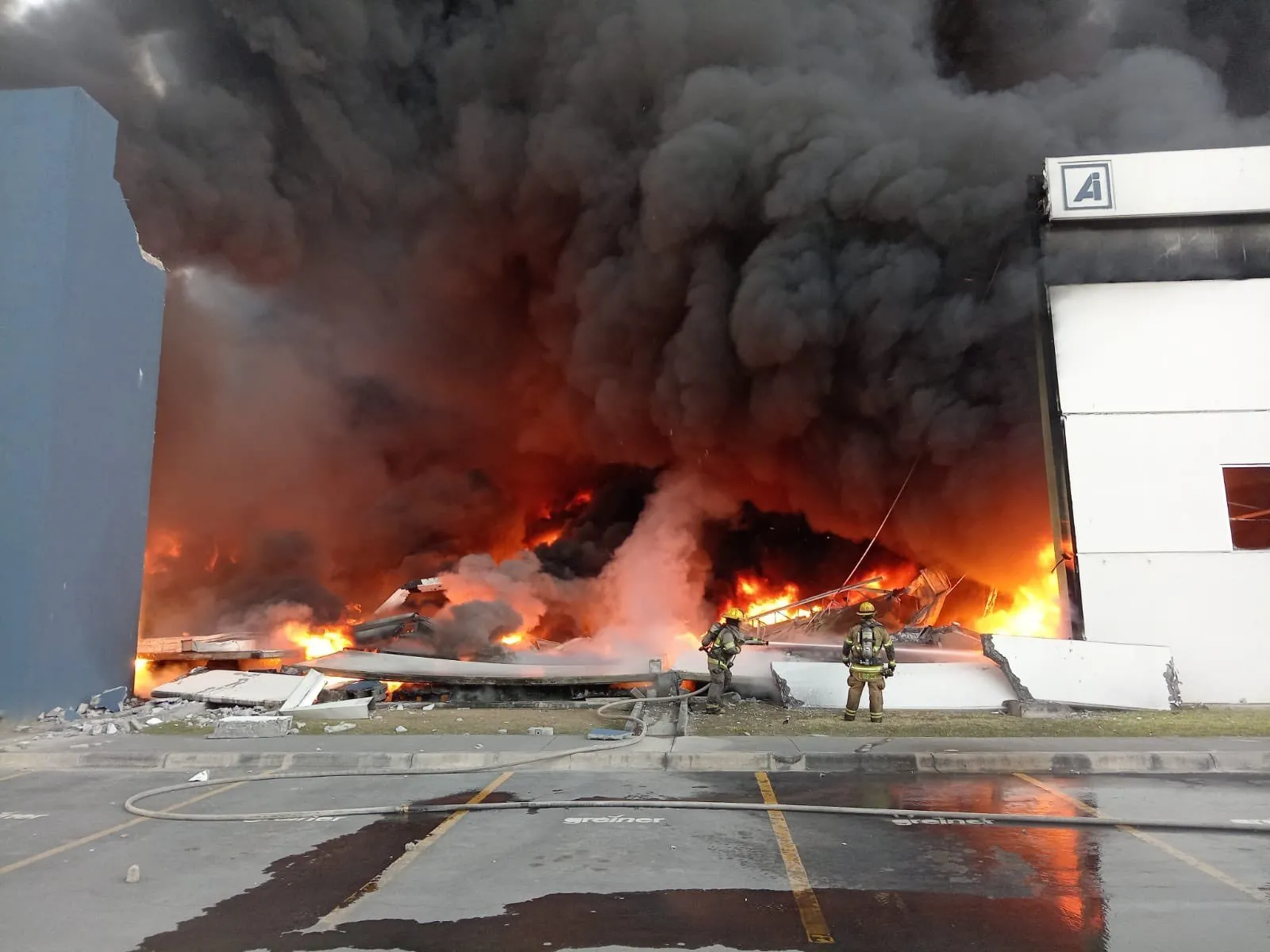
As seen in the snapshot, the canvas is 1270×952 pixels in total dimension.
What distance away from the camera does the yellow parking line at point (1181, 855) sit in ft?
10.9

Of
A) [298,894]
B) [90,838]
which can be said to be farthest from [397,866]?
[90,838]

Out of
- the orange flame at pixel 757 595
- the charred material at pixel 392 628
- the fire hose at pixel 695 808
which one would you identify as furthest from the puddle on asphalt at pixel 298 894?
the orange flame at pixel 757 595

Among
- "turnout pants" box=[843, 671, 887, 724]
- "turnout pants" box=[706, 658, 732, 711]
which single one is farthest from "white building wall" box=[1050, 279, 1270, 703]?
"turnout pants" box=[706, 658, 732, 711]

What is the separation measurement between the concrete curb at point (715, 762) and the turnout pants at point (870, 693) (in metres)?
1.92

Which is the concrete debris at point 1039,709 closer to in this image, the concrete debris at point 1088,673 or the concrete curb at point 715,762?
the concrete debris at point 1088,673

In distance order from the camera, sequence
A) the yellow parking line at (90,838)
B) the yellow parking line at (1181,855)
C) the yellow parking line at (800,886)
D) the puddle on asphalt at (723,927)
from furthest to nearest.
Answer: the yellow parking line at (90,838)
the yellow parking line at (1181,855)
the yellow parking line at (800,886)
the puddle on asphalt at (723,927)

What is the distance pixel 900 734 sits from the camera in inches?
278

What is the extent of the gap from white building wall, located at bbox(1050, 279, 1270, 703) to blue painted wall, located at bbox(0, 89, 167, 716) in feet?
35.1

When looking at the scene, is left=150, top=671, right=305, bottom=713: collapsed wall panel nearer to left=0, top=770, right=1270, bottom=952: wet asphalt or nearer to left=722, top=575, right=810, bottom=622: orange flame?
left=0, top=770, right=1270, bottom=952: wet asphalt

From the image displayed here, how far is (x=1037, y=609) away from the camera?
1189 centimetres

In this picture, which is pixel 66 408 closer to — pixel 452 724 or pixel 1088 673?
pixel 452 724

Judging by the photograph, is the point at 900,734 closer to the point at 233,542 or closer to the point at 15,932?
the point at 15,932

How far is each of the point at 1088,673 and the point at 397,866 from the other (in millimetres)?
7492

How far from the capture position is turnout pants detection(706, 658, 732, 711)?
9109mm
